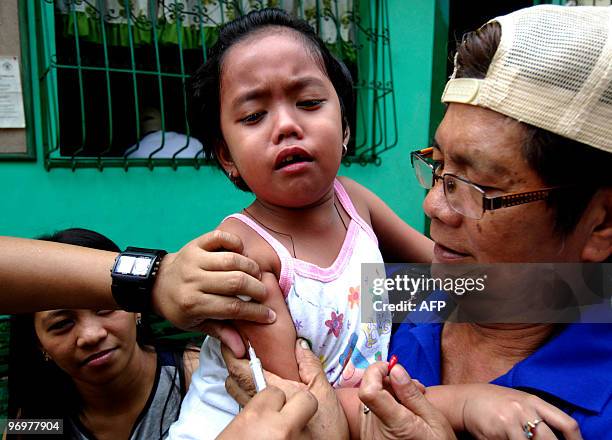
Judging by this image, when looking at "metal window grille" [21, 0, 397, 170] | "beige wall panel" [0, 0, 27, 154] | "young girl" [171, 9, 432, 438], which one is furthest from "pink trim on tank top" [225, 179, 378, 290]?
"beige wall panel" [0, 0, 27, 154]

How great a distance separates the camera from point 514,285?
4.57ft

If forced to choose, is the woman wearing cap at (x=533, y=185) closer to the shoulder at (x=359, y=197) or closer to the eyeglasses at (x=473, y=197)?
the eyeglasses at (x=473, y=197)

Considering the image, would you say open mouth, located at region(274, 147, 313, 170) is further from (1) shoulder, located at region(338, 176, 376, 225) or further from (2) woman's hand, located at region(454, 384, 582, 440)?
(2) woman's hand, located at region(454, 384, 582, 440)

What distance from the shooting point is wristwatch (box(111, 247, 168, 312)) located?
4.76ft

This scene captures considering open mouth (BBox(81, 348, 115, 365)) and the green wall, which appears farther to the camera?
the green wall

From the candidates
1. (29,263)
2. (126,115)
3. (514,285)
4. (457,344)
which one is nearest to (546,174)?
(514,285)

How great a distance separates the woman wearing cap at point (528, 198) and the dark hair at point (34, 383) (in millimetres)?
1523

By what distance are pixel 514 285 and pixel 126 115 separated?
11.4ft

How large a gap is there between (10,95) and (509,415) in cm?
340

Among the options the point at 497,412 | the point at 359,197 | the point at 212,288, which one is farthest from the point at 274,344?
the point at 359,197

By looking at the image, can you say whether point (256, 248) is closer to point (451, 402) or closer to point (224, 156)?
point (224, 156)

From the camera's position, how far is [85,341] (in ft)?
7.47

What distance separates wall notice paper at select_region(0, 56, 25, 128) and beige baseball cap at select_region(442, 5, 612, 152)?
3095mm

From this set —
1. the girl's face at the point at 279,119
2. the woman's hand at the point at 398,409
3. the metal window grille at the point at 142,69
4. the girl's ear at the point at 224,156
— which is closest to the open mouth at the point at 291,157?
the girl's face at the point at 279,119
